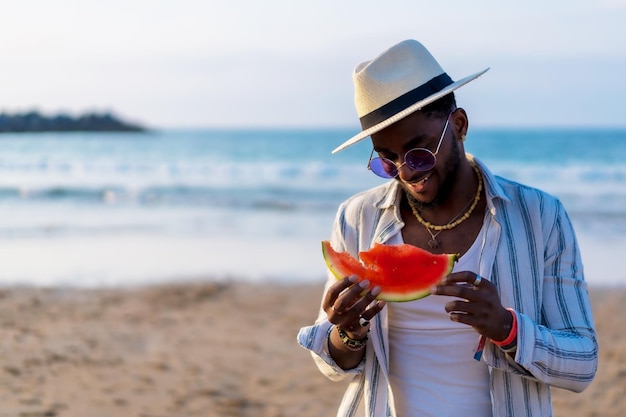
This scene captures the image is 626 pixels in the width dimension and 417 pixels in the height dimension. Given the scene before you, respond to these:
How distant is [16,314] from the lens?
8.48 metres

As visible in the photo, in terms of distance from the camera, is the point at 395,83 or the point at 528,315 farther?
the point at 395,83

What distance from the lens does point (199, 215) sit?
51.6ft

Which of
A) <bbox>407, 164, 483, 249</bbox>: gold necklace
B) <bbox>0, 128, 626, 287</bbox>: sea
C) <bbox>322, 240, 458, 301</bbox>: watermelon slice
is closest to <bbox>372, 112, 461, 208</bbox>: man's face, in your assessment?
<bbox>407, 164, 483, 249</bbox>: gold necklace

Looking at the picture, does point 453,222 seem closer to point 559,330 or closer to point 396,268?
point 396,268

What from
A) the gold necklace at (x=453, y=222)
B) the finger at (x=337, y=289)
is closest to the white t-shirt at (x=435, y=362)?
the gold necklace at (x=453, y=222)

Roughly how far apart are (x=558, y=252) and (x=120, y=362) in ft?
16.8

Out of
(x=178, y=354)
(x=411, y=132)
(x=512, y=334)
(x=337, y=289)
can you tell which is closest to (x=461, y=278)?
(x=512, y=334)

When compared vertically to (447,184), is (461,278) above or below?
below

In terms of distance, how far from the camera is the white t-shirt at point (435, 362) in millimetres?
2553

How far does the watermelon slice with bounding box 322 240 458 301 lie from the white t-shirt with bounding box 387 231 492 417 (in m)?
0.16

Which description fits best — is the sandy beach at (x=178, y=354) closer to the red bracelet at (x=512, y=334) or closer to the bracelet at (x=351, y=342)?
the bracelet at (x=351, y=342)

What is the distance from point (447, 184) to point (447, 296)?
0.38 meters

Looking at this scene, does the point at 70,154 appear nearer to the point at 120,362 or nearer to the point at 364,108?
the point at 120,362

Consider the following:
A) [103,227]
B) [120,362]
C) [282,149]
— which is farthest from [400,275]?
[282,149]
